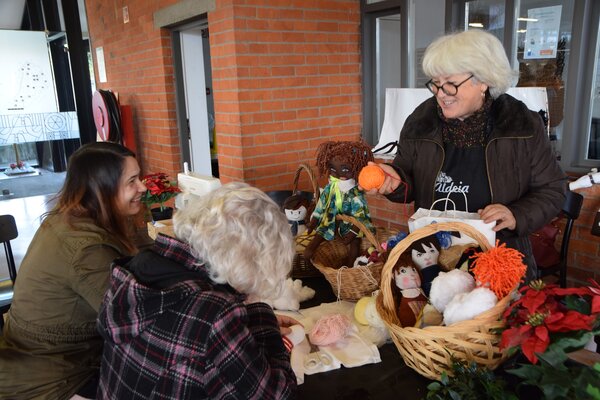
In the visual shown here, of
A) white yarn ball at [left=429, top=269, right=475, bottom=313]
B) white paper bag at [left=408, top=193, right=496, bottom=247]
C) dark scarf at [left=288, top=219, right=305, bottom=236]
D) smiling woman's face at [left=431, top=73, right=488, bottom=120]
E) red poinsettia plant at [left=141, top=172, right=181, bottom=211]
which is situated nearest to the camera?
white yarn ball at [left=429, top=269, right=475, bottom=313]

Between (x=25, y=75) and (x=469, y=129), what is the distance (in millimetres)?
6333

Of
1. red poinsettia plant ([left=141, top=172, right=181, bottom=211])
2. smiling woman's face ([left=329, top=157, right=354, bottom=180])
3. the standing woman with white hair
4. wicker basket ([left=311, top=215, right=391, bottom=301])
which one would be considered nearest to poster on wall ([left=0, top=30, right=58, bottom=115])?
red poinsettia plant ([left=141, top=172, right=181, bottom=211])

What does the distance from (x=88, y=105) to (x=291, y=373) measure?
6.44 metres

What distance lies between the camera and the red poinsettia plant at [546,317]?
0.93 m

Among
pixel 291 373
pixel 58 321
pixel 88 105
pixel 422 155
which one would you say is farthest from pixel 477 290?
pixel 88 105

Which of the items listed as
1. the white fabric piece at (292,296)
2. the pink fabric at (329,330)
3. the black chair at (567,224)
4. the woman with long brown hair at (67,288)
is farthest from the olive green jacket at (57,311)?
the black chair at (567,224)

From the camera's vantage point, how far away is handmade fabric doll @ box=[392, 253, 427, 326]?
135cm

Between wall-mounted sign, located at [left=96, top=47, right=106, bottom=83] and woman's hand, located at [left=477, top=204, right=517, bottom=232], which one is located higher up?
wall-mounted sign, located at [left=96, top=47, right=106, bottom=83]

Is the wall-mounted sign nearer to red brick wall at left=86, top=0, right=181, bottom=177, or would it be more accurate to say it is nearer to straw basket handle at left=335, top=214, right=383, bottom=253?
red brick wall at left=86, top=0, right=181, bottom=177

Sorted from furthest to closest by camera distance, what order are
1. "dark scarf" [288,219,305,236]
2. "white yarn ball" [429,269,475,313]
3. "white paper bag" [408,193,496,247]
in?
"dark scarf" [288,219,305,236]
"white paper bag" [408,193,496,247]
"white yarn ball" [429,269,475,313]

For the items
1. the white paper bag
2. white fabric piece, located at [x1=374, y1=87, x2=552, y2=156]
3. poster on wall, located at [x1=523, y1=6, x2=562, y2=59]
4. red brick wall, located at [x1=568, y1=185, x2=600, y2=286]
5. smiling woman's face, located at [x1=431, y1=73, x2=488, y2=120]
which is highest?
poster on wall, located at [x1=523, y1=6, x2=562, y2=59]

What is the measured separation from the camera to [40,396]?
1386 mm

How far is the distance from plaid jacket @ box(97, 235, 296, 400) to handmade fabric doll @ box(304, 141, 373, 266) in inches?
35.6

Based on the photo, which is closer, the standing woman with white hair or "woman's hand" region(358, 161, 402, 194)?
the standing woman with white hair
